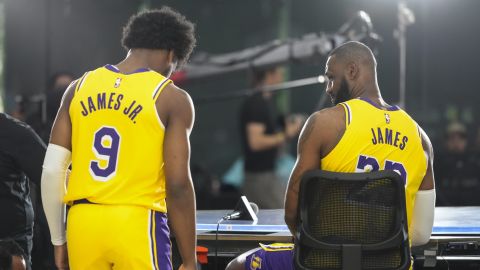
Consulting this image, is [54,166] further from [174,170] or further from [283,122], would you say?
[283,122]

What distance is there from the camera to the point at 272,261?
4.23 metres

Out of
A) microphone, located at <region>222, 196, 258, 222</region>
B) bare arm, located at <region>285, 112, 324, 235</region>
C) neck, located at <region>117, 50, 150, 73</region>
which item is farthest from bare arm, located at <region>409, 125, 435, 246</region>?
neck, located at <region>117, 50, 150, 73</region>

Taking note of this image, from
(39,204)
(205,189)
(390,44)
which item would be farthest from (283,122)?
(39,204)

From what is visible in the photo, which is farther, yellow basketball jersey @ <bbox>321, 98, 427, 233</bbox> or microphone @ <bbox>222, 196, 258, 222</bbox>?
microphone @ <bbox>222, 196, 258, 222</bbox>

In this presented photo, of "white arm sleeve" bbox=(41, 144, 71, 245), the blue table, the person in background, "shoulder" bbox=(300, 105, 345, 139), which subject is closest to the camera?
"white arm sleeve" bbox=(41, 144, 71, 245)

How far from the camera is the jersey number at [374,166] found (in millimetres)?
3936

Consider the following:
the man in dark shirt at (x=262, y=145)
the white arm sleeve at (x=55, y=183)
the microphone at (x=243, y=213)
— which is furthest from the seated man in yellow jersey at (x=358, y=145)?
the man in dark shirt at (x=262, y=145)

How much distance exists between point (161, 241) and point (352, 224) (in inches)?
32.0

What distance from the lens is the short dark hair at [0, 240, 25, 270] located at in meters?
4.14

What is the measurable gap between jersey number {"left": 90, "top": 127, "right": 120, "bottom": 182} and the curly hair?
1.39 feet

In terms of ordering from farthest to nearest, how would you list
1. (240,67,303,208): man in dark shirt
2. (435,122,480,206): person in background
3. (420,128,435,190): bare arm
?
1. (435,122,480,206): person in background
2. (240,67,303,208): man in dark shirt
3. (420,128,435,190): bare arm

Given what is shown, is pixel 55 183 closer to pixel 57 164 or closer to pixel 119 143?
pixel 57 164

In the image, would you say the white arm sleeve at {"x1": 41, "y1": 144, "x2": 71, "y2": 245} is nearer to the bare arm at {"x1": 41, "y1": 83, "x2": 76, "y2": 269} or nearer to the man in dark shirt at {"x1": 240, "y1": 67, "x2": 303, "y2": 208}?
the bare arm at {"x1": 41, "y1": 83, "x2": 76, "y2": 269}

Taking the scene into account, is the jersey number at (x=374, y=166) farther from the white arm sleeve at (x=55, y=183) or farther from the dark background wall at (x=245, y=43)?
the dark background wall at (x=245, y=43)
